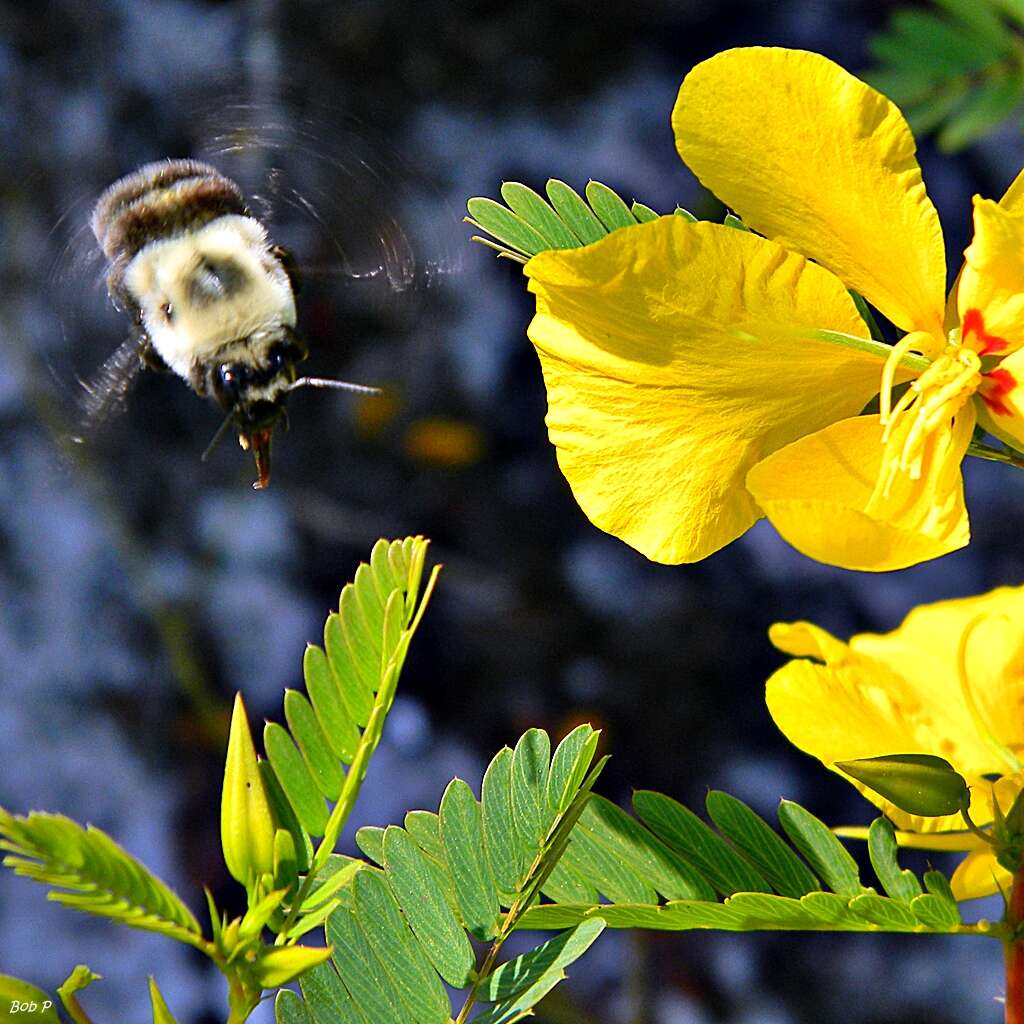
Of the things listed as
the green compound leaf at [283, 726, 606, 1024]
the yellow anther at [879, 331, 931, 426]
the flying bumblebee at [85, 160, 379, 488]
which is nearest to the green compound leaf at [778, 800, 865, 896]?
the green compound leaf at [283, 726, 606, 1024]

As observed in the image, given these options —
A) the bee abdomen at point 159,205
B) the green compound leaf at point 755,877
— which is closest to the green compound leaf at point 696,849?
the green compound leaf at point 755,877

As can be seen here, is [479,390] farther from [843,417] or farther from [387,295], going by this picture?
[843,417]

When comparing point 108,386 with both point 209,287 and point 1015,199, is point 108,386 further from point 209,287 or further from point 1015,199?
point 1015,199

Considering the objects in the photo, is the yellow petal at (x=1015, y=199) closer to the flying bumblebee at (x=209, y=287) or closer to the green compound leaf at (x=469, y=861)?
the green compound leaf at (x=469, y=861)

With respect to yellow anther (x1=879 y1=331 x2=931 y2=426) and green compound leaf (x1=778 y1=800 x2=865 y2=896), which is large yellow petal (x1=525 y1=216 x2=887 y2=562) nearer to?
yellow anther (x1=879 y1=331 x2=931 y2=426)

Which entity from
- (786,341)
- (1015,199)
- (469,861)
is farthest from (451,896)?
(1015,199)

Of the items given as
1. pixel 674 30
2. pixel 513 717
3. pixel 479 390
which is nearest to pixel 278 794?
pixel 513 717

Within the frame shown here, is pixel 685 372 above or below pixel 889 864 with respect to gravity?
above

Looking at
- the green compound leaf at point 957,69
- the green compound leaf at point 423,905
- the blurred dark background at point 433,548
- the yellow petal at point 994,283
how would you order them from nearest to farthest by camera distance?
the yellow petal at point 994,283
the green compound leaf at point 423,905
the green compound leaf at point 957,69
the blurred dark background at point 433,548
